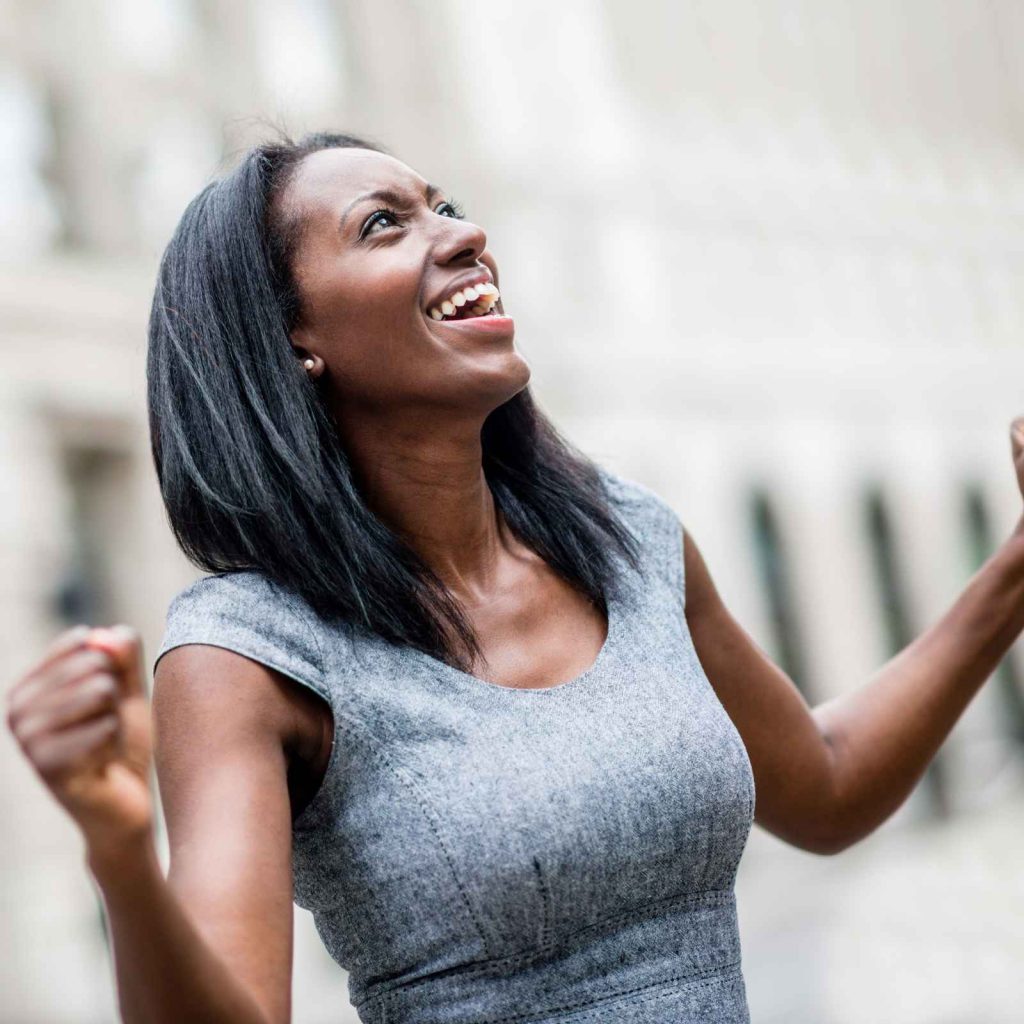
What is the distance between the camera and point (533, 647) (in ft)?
7.88

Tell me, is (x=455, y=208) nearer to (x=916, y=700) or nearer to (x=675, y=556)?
(x=675, y=556)

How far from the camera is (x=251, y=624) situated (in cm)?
221

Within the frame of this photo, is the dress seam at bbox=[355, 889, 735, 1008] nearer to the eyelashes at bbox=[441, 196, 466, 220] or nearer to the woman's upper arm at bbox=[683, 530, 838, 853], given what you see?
the woman's upper arm at bbox=[683, 530, 838, 853]

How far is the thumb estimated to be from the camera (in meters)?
1.71

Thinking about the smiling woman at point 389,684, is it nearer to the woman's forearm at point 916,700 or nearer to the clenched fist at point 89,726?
the clenched fist at point 89,726

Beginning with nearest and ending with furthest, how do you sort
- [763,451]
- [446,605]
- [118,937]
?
[118,937]
[446,605]
[763,451]

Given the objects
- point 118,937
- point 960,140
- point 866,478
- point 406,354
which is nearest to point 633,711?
point 406,354

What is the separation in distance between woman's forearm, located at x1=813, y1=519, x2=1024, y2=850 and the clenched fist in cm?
137

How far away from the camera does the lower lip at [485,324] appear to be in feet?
8.14

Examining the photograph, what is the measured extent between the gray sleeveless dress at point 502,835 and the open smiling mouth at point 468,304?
452 mm

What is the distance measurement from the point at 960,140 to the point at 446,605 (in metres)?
28.0

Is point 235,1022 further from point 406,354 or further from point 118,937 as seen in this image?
point 406,354

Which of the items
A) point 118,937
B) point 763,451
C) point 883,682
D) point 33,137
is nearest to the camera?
point 118,937

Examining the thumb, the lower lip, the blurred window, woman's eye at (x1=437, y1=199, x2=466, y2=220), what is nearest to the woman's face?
the lower lip
